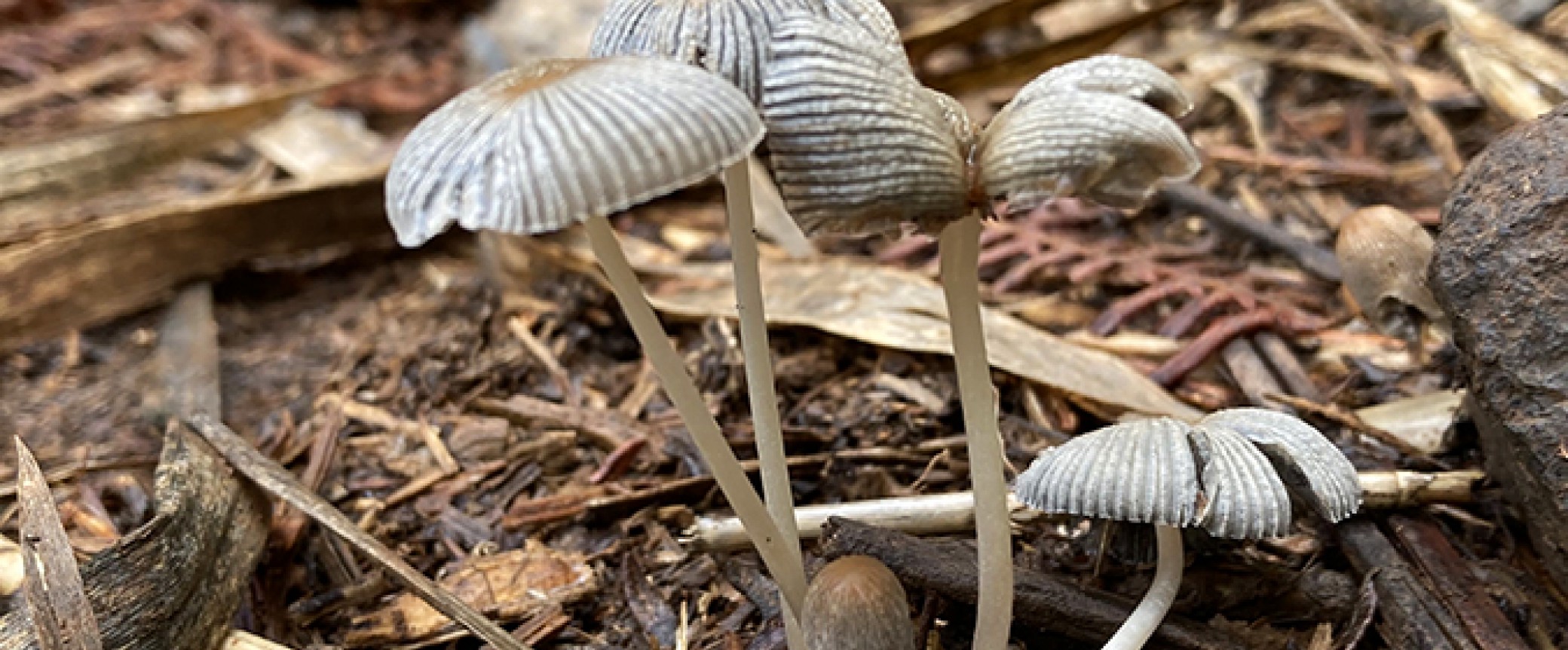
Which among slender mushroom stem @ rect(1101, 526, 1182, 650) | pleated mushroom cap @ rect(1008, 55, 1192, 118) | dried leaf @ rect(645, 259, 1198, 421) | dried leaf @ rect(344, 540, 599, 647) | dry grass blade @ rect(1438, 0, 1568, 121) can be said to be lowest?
dried leaf @ rect(344, 540, 599, 647)

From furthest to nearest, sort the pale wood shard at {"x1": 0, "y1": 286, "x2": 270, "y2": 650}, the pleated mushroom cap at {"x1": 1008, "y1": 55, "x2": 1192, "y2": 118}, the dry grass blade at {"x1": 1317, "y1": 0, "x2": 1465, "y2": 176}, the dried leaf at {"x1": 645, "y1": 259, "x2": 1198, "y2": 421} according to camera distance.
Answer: the dry grass blade at {"x1": 1317, "y1": 0, "x2": 1465, "y2": 176} → the dried leaf at {"x1": 645, "y1": 259, "x2": 1198, "y2": 421} → the pale wood shard at {"x1": 0, "y1": 286, "x2": 270, "y2": 650} → the pleated mushroom cap at {"x1": 1008, "y1": 55, "x2": 1192, "y2": 118}

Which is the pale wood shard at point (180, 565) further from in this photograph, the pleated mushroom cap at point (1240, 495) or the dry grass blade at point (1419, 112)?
the dry grass blade at point (1419, 112)

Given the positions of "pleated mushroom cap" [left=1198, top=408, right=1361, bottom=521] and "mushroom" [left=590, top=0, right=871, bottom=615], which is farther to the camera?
"pleated mushroom cap" [left=1198, top=408, right=1361, bottom=521]

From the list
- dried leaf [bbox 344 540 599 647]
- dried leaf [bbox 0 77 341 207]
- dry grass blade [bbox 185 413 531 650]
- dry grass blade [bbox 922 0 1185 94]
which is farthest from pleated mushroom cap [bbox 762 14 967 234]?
dried leaf [bbox 0 77 341 207]

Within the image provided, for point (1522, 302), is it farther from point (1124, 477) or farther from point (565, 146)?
point (565, 146)

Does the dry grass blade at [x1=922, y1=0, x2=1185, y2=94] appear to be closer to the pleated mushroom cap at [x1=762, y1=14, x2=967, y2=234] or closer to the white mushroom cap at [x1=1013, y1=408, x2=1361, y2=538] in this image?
the white mushroom cap at [x1=1013, y1=408, x2=1361, y2=538]

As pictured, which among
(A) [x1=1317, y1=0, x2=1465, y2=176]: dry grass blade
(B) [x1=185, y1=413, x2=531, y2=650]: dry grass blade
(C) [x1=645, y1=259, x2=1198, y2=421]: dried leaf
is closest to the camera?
(B) [x1=185, y1=413, x2=531, y2=650]: dry grass blade

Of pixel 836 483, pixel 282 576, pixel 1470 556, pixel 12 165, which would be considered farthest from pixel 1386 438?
pixel 12 165
